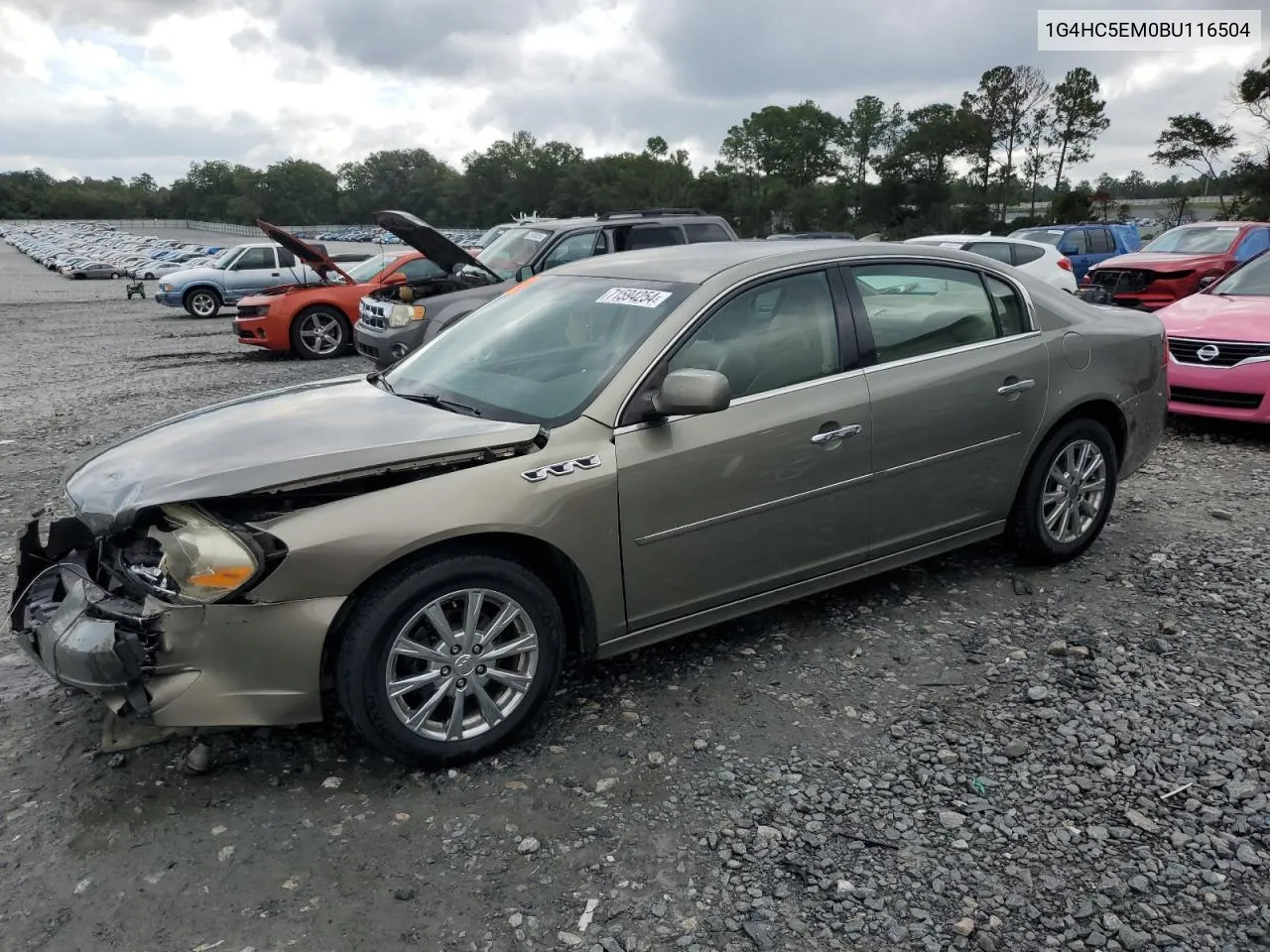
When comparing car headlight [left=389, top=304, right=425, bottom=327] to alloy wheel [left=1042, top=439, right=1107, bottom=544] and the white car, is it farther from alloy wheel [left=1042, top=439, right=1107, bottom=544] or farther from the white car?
the white car

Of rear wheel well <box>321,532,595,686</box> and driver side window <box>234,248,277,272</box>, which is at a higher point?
driver side window <box>234,248,277,272</box>

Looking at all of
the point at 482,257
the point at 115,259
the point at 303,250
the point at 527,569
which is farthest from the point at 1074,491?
the point at 115,259

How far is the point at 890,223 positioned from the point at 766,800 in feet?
199

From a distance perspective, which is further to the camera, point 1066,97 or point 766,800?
point 1066,97

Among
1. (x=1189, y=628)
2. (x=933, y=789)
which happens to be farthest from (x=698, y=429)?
(x=1189, y=628)

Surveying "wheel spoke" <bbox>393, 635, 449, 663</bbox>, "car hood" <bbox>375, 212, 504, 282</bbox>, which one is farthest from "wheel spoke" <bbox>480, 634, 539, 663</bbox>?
"car hood" <bbox>375, 212, 504, 282</bbox>

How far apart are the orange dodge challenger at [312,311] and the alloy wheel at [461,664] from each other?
35.0 ft

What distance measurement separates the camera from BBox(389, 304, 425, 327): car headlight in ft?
32.6

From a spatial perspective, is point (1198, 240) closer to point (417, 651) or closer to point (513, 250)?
point (513, 250)

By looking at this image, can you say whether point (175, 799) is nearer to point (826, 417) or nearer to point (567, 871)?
point (567, 871)

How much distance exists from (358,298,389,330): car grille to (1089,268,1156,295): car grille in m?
9.56

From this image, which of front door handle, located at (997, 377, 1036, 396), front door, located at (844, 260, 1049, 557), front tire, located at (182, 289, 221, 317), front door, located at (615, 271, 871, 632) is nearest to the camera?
front door, located at (615, 271, 871, 632)

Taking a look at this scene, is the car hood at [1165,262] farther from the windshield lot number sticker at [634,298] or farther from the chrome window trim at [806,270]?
the windshield lot number sticker at [634,298]

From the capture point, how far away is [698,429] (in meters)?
3.48
